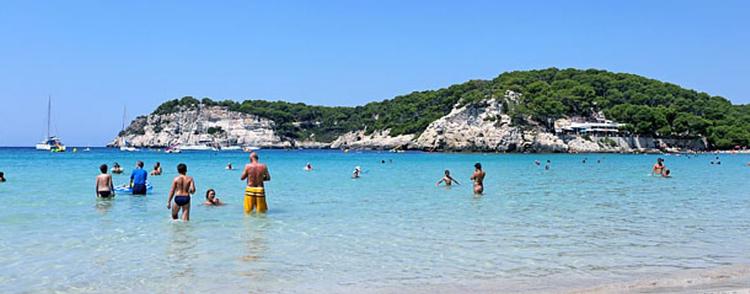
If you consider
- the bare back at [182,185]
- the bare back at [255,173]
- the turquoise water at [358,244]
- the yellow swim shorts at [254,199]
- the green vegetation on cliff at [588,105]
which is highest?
the green vegetation on cliff at [588,105]

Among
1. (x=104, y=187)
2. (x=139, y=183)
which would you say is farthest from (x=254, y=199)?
(x=139, y=183)

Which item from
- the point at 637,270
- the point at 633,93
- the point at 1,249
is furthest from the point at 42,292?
the point at 633,93

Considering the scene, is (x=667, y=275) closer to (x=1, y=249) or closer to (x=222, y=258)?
(x=222, y=258)

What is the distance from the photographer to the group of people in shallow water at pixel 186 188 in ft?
42.2

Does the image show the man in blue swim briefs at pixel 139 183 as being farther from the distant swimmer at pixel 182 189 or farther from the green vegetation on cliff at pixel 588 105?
the green vegetation on cliff at pixel 588 105

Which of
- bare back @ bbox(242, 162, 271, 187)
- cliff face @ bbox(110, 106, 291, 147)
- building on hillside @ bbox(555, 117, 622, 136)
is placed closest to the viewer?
bare back @ bbox(242, 162, 271, 187)

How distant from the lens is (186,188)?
1287 centimetres

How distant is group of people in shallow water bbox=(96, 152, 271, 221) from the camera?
12867 mm

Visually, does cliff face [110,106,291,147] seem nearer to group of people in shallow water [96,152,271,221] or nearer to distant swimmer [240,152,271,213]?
group of people in shallow water [96,152,271,221]

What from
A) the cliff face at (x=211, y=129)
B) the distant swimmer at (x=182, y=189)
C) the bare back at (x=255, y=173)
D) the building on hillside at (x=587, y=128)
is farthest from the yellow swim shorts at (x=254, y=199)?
the cliff face at (x=211, y=129)

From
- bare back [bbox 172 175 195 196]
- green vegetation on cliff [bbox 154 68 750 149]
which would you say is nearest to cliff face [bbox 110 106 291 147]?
green vegetation on cliff [bbox 154 68 750 149]

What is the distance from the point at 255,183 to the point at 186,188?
2021 millimetres

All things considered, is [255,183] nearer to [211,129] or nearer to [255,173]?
[255,173]

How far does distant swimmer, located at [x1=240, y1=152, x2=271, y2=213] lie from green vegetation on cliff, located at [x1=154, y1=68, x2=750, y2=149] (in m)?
98.8
